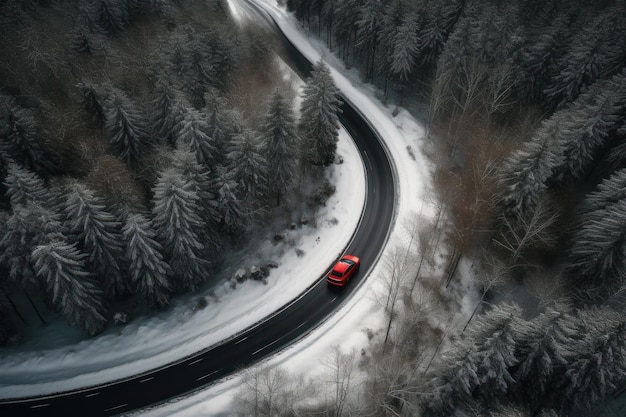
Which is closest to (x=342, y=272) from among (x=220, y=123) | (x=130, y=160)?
(x=220, y=123)

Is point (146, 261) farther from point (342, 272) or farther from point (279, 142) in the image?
point (342, 272)

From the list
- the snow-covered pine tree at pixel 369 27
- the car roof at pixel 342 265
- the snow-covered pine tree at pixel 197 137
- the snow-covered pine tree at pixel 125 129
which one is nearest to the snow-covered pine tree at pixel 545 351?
the car roof at pixel 342 265

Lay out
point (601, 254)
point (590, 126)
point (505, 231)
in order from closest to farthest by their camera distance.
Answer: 1. point (601, 254)
2. point (590, 126)
3. point (505, 231)

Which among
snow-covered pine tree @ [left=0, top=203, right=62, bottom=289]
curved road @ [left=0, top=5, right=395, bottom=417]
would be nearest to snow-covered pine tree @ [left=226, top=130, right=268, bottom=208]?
curved road @ [left=0, top=5, right=395, bottom=417]

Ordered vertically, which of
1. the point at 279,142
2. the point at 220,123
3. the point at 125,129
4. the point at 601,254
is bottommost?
the point at 125,129

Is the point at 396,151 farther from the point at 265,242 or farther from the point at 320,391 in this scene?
the point at 320,391

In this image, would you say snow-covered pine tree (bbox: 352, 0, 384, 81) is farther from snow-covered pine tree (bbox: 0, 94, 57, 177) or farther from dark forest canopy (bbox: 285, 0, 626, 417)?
snow-covered pine tree (bbox: 0, 94, 57, 177)

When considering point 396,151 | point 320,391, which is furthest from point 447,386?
point 396,151
